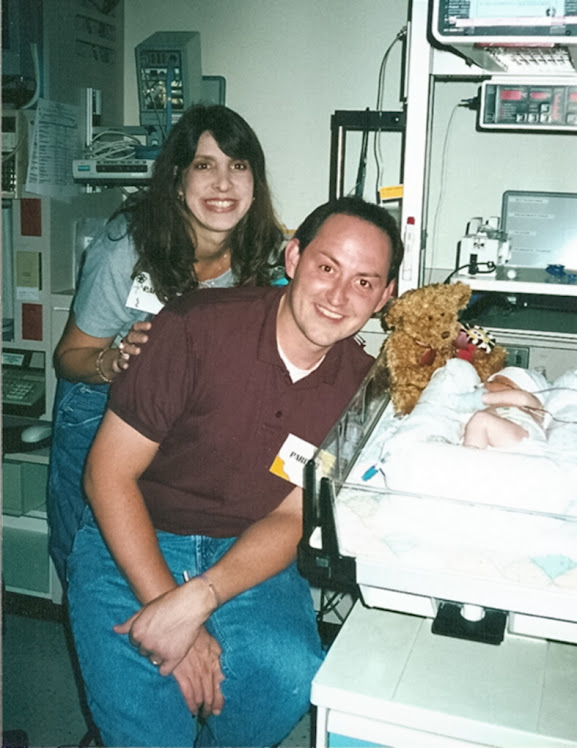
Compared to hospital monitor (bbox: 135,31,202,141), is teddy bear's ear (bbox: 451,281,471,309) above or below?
below

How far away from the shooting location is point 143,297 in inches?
70.5

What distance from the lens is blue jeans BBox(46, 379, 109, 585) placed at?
71.1 inches

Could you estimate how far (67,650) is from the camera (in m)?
2.32

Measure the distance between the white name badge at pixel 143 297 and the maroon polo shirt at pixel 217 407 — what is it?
14.4 inches

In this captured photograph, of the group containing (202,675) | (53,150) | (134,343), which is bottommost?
(202,675)

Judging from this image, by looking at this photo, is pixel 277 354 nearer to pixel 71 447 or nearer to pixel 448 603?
pixel 448 603

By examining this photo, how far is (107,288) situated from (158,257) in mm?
154

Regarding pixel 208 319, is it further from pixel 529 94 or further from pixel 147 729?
pixel 529 94

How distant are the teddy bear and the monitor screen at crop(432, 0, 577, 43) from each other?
50 centimetres

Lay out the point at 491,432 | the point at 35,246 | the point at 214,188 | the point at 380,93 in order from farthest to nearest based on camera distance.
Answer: the point at 380,93, the point at 35,246, the point at 214,188, the point at 491,432

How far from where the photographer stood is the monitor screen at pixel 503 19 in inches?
51.1

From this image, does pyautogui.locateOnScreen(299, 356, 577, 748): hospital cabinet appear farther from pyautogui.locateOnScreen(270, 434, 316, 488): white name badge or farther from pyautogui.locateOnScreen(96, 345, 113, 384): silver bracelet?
pyautogui.locateOnScreen(96, 345, 113, 384): silver bracelet

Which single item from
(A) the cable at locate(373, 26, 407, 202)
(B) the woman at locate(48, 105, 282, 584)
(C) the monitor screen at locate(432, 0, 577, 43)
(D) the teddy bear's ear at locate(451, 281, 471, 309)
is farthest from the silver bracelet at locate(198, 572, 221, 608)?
(A) the cable at locate(373, 26, 407, 202)

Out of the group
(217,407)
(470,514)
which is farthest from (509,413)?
(217,407)
